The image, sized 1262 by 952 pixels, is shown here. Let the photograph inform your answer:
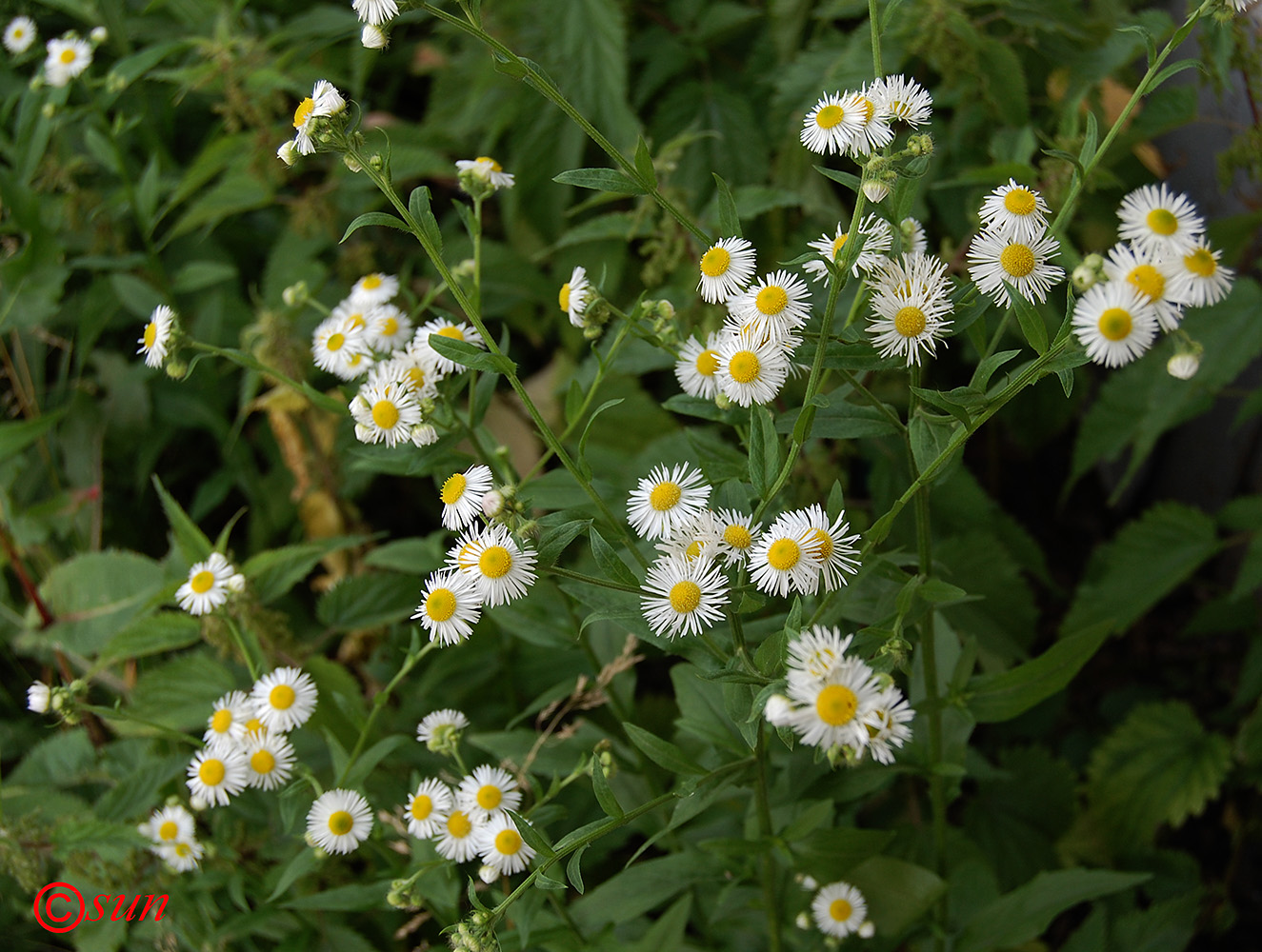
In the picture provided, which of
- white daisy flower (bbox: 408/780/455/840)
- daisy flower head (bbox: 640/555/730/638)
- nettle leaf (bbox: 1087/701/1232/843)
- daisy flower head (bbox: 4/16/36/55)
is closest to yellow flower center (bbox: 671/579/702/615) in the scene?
daisy flower head (bbox: 640/555/730/638)

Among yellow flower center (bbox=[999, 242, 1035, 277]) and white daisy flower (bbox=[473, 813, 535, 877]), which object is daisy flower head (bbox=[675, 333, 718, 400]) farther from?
white daisy flower (bbox=[473, 813, 535, 877])

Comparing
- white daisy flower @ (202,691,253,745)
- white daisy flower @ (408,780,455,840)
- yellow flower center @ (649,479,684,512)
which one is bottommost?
white daisy flower @ (408,780,455,840)

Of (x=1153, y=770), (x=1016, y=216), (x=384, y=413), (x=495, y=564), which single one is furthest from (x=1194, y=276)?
(x=1153, y=770)

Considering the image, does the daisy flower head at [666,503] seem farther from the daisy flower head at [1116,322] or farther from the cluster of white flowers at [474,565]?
the daisy flower head at [1116,322]

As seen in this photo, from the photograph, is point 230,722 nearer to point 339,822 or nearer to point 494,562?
point 339,822

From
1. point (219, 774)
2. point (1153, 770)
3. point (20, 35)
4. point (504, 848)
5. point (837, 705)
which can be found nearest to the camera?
point (837, 705)

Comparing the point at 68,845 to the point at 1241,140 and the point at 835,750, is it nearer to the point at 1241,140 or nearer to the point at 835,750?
the point at 835,750
